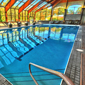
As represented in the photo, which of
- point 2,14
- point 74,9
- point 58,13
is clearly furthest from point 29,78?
point 74,9

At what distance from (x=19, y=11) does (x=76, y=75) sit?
55.5 ft

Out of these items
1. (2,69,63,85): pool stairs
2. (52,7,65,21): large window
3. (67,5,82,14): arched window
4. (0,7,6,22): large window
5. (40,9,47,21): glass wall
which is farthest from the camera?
(40,9,47,21): glass wall

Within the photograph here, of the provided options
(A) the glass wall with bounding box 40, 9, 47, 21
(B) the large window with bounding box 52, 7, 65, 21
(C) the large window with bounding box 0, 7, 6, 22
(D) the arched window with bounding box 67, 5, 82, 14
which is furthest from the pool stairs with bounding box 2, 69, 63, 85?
(A) the glass wall with bounding box 40, 9, 47, 21

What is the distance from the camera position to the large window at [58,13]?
2131 centimetres

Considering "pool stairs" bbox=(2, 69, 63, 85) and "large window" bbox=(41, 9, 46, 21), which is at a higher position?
"large window" bbox=(41, 9, 46, 21)

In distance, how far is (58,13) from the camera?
21797 millimetres

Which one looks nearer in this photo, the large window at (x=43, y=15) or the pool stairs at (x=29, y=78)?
the pool stairs at (x=29, y=78)

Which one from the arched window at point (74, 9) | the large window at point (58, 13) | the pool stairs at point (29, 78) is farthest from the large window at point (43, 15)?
the pool stairs at point (29, 78)

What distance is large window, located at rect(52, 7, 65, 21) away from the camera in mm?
21309

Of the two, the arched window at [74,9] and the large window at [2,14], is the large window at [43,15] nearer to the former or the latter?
the arched window at [74,9]

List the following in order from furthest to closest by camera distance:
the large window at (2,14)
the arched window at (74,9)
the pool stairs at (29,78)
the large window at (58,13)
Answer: the large window at (58,13) → the arched window at (74,9) → the large window at (2,14) → the pool stairs at (29,78)

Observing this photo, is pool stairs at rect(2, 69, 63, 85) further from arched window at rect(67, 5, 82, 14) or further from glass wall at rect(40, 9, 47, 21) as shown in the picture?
glass wall at rect(40, 9, 47, 21)

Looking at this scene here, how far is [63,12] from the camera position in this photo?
21.2m

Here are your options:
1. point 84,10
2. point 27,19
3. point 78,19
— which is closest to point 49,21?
point 27,19
